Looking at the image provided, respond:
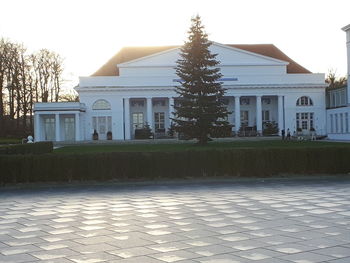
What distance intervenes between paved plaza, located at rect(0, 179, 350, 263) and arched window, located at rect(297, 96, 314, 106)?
181 ft

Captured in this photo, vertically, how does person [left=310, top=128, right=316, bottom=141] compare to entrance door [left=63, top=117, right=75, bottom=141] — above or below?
below

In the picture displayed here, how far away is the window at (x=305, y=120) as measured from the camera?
67.0 metres

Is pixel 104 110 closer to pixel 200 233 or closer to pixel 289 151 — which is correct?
pixel 289 151

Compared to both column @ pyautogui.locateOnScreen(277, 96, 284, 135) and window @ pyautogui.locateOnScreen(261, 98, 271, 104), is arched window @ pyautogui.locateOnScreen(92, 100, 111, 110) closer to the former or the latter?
window @ pyautogui.locateOnScreen(261, 98, 271, 104)

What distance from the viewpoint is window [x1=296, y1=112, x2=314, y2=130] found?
220ft

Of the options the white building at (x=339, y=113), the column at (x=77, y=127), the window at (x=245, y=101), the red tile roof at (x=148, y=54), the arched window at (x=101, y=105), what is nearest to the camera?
the white building at (x=339, y=113)

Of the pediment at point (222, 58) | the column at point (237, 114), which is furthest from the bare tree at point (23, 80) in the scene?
the column at point (237, 114)

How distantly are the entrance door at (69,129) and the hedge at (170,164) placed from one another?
158ft

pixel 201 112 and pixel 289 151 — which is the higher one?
pixel 201 112

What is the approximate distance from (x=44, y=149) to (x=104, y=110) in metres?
32.7

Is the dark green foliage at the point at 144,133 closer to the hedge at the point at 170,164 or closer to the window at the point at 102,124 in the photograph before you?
the window at the point at 102,124

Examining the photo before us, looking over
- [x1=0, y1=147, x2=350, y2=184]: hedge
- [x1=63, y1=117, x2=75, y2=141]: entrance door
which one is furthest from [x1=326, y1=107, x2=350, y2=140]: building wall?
[x1=0, y1=147, x2=350, y2=184]: hedge

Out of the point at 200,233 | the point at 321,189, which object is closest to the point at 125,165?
the point at 321,189

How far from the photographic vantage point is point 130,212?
401 inches
